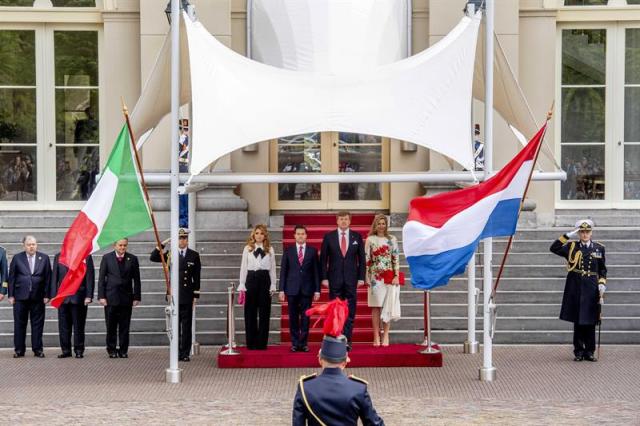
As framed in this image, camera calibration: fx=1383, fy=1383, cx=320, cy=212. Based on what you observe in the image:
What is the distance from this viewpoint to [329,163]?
938 inches

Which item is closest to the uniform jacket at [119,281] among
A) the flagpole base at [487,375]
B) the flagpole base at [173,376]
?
the flagpole base at [173,376]

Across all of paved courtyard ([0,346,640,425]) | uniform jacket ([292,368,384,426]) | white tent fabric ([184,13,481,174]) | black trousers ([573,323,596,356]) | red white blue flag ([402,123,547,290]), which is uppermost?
white tent fabric ([184,13,481,174])

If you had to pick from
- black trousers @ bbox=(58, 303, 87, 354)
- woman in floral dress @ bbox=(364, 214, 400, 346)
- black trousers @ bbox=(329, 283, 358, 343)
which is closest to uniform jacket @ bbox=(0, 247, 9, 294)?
black trousers @ bbox=(58, 303, 87, 354)

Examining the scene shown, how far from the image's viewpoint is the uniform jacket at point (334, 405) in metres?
9.11

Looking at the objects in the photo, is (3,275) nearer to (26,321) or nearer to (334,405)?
(26,321)

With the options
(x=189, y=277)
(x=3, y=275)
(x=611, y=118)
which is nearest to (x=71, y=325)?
(x=3, y=275)

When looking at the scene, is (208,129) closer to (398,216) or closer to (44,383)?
(44,383)

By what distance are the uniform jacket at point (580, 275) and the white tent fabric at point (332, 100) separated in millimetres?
2702

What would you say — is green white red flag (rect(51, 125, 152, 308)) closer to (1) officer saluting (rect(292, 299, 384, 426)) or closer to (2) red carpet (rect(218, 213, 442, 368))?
(2) red carpet (rect(218, 213, 442, 368))

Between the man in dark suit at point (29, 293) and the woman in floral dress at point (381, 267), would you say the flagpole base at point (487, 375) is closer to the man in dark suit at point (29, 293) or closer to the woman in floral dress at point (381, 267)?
the woman in floral dress at point (381, 267)

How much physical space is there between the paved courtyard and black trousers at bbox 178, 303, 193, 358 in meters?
0.30

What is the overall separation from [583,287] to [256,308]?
4374 mm

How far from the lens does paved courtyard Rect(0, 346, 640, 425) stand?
14430 millimetres

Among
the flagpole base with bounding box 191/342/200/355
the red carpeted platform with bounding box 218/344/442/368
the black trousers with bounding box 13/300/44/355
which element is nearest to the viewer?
the red carpeted platform with bounding box 218/344/442/368
